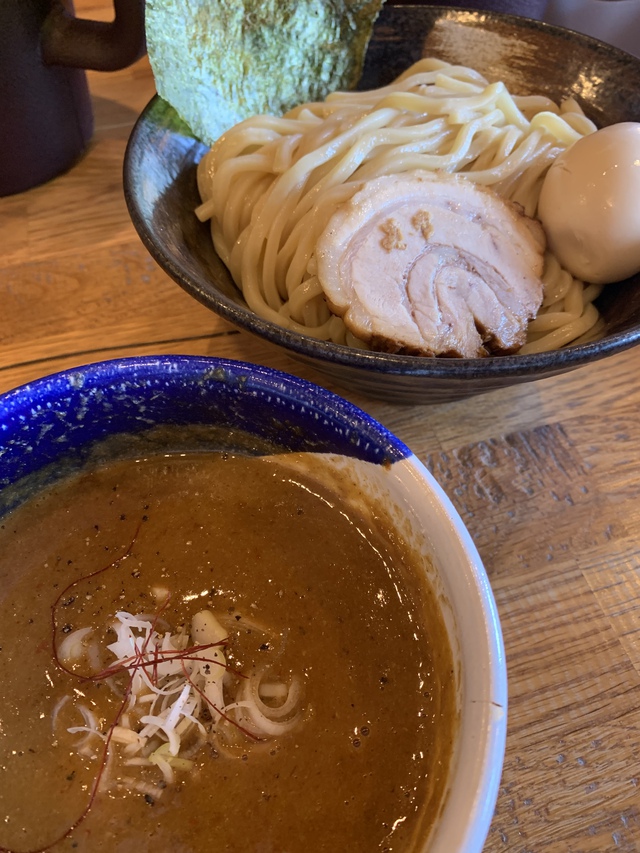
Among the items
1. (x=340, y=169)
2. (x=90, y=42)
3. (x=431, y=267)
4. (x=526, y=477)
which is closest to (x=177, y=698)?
(x=526, y=477)

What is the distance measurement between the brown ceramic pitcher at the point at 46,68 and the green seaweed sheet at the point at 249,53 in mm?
104

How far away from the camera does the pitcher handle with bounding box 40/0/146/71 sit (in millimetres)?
1457

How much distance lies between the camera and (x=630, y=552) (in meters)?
1.16

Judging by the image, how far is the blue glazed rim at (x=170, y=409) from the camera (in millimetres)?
904

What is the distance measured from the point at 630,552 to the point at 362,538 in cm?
54

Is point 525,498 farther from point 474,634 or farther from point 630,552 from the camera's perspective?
point 474,634

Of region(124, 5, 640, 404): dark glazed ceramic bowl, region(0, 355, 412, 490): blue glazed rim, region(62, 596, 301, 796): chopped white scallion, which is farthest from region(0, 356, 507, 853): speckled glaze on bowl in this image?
region(62, 596, 301, 796): chopped white scallion

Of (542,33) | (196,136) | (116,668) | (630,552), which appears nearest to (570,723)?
(630,552)

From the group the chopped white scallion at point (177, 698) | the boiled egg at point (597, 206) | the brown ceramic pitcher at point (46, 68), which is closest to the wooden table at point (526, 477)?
the brown ceramic pitcher at point (46, 68)

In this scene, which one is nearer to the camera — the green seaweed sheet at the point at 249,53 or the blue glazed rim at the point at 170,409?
the blue glazed rim at the point at 170,409

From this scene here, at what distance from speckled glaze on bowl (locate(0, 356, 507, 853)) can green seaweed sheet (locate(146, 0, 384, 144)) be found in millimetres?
811

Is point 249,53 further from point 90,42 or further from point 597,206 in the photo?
point 597,206

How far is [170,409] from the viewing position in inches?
39.4

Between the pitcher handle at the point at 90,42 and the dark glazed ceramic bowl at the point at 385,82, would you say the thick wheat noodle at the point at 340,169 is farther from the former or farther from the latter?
the pitcher handle at the point at 90,42
